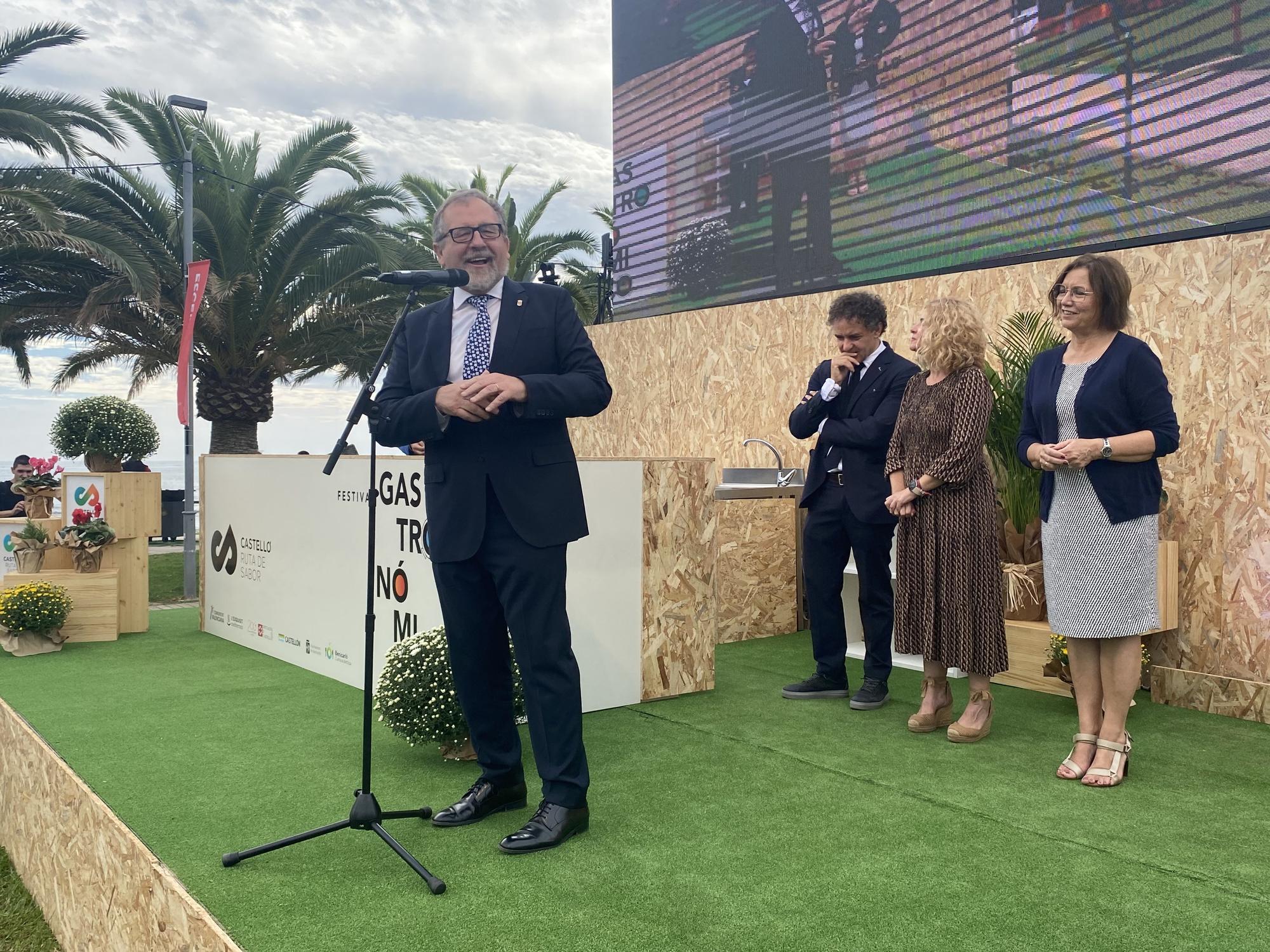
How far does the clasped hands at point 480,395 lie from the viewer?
8.63 feet

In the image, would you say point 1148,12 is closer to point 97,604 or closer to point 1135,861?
point 1135,861

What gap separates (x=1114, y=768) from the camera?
353cm

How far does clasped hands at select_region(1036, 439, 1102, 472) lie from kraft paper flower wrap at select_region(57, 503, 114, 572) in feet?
20.3

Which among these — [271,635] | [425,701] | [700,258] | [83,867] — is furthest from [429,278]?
[700,258]

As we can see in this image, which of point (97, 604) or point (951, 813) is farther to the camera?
point (97, 604)

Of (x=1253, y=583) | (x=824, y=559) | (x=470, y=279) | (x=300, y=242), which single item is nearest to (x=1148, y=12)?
(x=1253, y=583)

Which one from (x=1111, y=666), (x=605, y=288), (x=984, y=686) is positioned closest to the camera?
(x=1111, y=666)

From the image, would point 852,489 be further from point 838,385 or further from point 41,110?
point 41,110

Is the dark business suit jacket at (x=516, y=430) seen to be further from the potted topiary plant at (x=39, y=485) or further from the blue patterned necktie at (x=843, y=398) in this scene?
the potted topiary plant at (x=39, y=485)

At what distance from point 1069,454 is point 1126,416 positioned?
0.24 metres

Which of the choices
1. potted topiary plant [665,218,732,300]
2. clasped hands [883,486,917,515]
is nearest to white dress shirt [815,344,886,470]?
clasped hands [883,486,917,515]

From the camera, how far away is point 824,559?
4812 millimetres

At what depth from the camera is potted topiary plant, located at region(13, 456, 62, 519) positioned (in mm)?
7891

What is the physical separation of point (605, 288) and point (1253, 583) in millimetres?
9450
